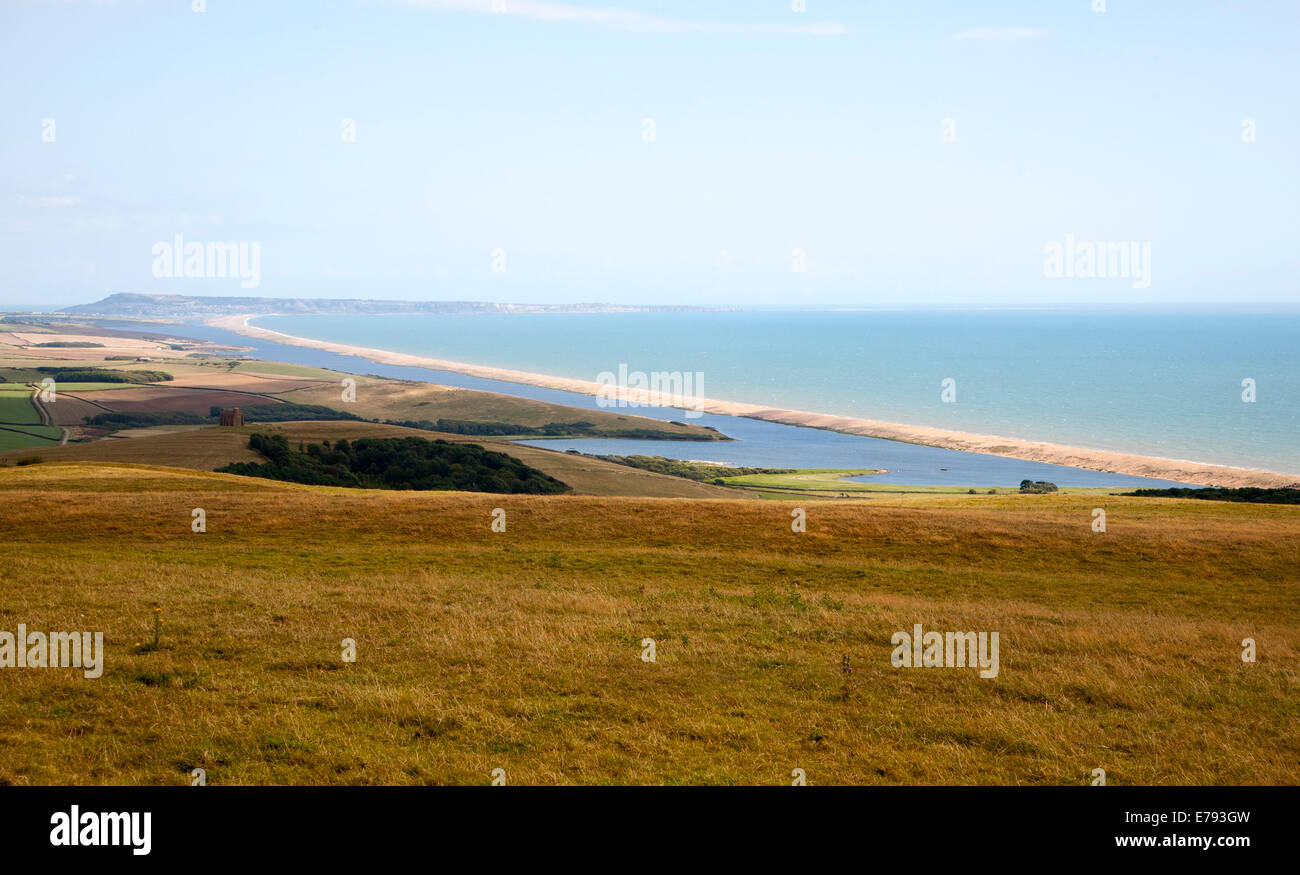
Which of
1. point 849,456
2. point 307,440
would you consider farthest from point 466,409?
point 307,440

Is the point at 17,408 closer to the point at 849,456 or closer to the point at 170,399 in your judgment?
the point at 170,399

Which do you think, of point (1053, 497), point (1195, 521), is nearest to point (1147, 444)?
point (1053, 497)

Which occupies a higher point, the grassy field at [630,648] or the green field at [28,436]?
the grassy field at [630,648]

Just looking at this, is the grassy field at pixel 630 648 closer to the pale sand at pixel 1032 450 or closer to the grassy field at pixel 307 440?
the grassy field at pixel 307 440

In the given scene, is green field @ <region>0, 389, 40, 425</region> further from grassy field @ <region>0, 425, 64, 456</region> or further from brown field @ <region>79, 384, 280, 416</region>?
brown field @ <region>79, 384, 280, 416</region>

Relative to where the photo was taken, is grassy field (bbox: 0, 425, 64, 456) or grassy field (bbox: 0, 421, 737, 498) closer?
grassy field (bbox: 0, 421, 737, 498)
